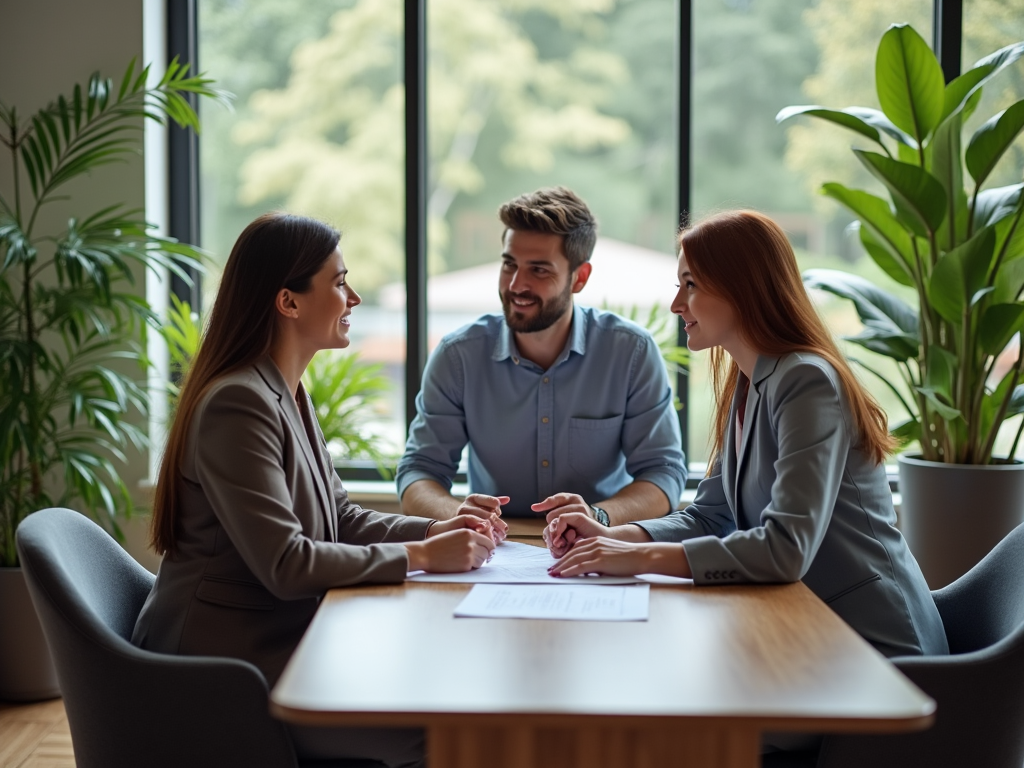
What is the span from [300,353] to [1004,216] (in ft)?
6.75

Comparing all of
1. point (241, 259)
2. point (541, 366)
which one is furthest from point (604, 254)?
point (241, 259)

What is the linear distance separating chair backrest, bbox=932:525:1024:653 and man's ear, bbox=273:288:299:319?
1.36m

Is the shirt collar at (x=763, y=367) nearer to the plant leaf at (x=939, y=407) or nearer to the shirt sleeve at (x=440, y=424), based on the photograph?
the shirt sleeve at (x=440, y=424)

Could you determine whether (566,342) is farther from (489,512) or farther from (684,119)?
(684,119)

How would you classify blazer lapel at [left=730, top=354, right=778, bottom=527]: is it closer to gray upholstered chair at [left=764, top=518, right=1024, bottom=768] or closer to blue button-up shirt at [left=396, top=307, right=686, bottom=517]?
gray upholstered chair at [left=764, top=518, right=1024, bottom=768]

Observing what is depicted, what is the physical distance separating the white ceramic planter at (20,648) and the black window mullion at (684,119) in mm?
2247

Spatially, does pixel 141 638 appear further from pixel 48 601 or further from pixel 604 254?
pixel 604 254

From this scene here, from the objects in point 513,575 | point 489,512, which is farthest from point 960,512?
point 513,575

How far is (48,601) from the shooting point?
1.61 metres

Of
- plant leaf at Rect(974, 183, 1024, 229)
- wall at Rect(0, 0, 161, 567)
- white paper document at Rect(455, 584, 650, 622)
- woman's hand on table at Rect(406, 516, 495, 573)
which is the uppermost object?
wall at Rect(0, 0, 161, 567)

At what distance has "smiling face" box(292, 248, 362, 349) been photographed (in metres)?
2.02

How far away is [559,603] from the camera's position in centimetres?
157

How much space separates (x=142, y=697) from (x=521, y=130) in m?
3.05

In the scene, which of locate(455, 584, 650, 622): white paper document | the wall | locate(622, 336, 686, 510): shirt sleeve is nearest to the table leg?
locate(455, 584, 650, 622): white paper document
